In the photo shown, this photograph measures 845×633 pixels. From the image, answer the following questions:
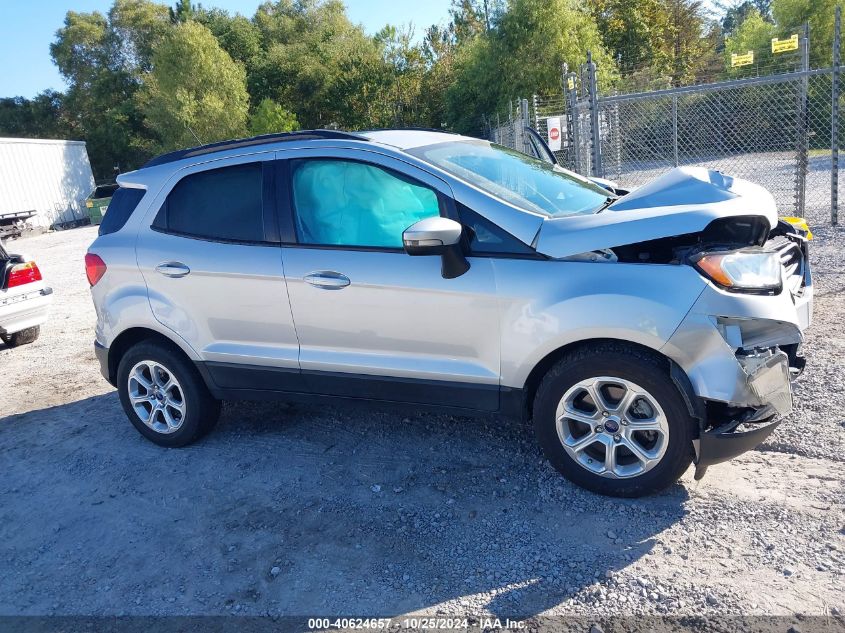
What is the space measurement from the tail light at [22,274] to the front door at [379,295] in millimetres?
5419

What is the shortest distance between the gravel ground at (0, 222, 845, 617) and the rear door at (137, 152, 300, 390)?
2.18 feet

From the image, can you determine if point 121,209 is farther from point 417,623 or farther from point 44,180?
point 44,180

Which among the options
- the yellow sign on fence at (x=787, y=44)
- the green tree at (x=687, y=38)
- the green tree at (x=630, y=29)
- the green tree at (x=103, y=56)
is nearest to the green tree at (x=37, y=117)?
the green tree at (x=103, y=56)

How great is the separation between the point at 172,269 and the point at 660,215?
296cm

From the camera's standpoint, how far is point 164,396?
4.66m

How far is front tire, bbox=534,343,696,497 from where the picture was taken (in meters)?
3.25

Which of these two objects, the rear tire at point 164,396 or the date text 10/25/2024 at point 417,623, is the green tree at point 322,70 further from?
the date text 10/25/2024 at point 417,623

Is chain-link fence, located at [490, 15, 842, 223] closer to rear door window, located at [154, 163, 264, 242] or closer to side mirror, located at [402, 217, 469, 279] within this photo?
rear door window, located at [154, 163, 264, 242]

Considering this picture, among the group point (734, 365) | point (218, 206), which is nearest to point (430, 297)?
point (734, 365)

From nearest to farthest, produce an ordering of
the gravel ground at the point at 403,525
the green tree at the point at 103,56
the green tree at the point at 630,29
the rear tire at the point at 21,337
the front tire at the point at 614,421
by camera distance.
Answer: the gravel ground at the point at 403,525, the front tire at the point at 614,421, the rear tire at the point at 21,337, the green tree at the point at 630,29, the green tree at the point at 103,56

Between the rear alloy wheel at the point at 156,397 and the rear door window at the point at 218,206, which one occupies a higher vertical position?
the rear door window at the point at 218,206

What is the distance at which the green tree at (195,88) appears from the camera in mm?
33531

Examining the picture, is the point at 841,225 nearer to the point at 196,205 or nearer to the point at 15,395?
the point at 196,205

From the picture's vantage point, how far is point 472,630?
2.70 metres
